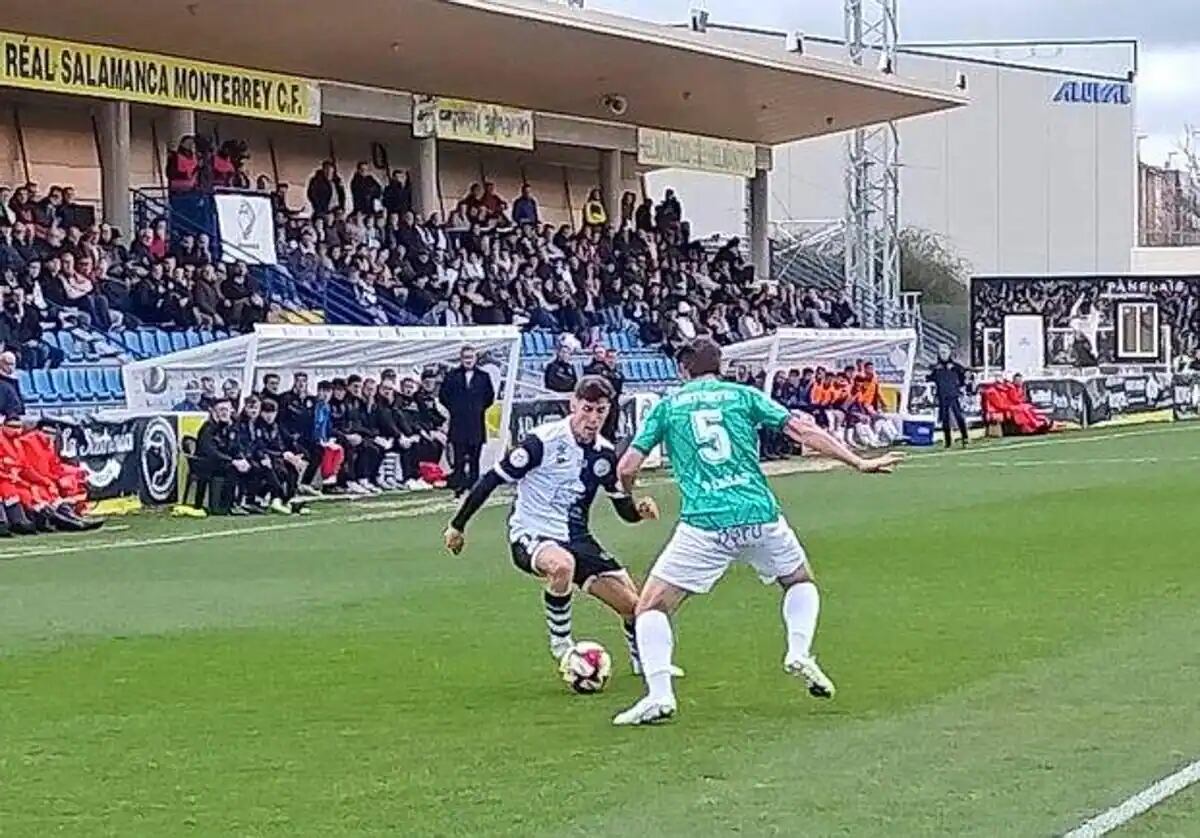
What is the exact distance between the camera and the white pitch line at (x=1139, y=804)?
8.49 metres

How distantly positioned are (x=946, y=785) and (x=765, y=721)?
1907mm

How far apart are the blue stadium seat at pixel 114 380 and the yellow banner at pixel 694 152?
22805 mm

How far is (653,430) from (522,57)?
108 feet

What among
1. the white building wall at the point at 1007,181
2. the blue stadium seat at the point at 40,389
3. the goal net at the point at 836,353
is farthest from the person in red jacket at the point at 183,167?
the white building wall at the point at 1007,181

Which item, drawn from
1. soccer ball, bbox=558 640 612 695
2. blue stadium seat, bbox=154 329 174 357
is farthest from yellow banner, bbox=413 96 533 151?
soccer ball, bbox=558 640 612 695

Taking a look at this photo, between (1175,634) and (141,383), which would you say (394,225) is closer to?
(141,383)

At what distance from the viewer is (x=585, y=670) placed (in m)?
12.3

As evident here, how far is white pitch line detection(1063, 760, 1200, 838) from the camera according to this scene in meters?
8.49

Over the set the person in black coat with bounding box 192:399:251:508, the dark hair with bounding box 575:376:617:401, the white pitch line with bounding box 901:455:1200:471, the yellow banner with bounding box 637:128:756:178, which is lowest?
the white pitch line with bounding box 901:455:1200:471

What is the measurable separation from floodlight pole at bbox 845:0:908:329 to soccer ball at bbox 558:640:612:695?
127 ft

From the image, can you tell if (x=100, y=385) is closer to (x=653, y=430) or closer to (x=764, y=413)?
(x=653, y=430)

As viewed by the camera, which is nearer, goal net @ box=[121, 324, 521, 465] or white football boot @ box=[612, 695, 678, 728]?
white football boot @ box=[612, 695, 678, 728]

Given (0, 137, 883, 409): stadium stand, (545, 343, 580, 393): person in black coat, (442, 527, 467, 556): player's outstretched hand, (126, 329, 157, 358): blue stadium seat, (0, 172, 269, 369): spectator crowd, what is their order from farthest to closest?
(545, 343, 580, 393): person in black coat, (126, 329, 157, 358): blue stadium seat, (0, 137, 883, 409): stadium stand, (0, 172, 269, 369): spectator crowd, (442, 527, 467, 556): player's outstretched hand

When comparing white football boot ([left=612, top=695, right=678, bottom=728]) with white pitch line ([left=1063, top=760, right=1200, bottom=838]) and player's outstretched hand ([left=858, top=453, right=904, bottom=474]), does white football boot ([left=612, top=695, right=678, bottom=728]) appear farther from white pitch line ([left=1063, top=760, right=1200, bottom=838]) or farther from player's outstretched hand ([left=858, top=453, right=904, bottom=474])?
white pitch line ([left=1063, top=760, right=1200, bottom=838])
